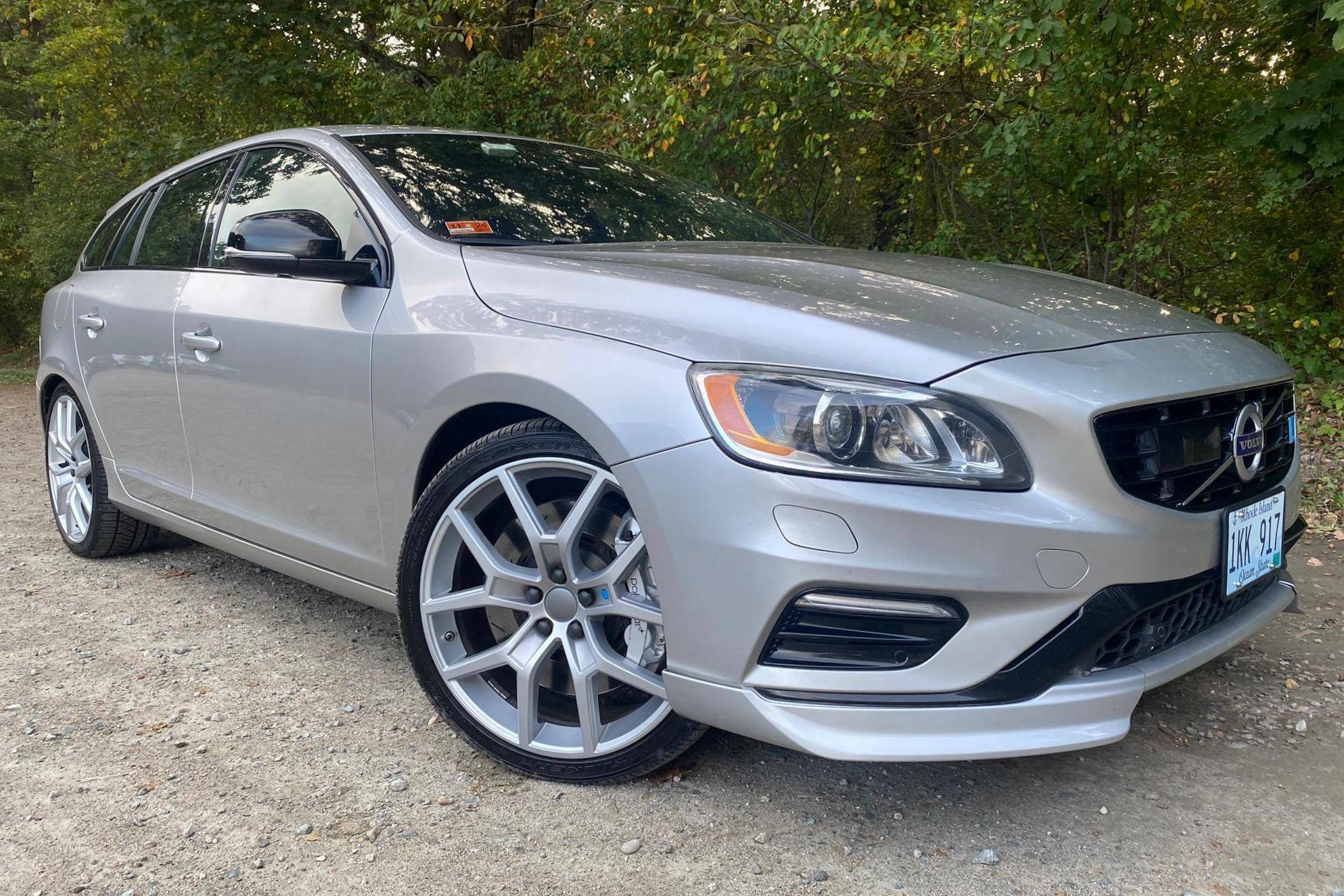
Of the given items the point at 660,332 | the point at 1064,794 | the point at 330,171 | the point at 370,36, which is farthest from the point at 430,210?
the point at 370,36

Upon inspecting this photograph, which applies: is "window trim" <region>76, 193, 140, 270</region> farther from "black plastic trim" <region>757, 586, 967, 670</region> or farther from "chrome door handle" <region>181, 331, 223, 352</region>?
"black plastic trim" <region>757, 586, 967, 670</region>

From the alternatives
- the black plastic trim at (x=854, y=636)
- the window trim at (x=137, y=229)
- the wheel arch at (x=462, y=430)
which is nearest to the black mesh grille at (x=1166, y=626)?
the black plastic trim at (x=854, y=636)

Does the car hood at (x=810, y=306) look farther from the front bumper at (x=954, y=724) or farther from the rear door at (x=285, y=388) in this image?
the front bumper at (x=954, y=724)

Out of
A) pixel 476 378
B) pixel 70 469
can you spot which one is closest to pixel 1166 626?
pixel 476 378

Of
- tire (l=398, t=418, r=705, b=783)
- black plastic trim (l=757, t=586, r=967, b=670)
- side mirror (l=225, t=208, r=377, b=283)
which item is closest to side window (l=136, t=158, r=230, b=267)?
side mirror (l=225, t=208, r=377, b=283)

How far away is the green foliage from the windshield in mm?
2328

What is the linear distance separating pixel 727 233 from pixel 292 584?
79.9 inches

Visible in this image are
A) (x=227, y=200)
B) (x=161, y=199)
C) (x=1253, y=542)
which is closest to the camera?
(x=1253, y=542)

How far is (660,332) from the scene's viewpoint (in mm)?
2107

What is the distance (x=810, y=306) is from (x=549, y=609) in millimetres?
845

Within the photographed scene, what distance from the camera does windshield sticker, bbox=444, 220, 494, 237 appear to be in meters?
2.72

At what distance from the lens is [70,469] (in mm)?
4328

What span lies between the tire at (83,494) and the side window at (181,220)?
30.2 inches

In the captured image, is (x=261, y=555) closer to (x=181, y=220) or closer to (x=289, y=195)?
(x=289, y=195)
